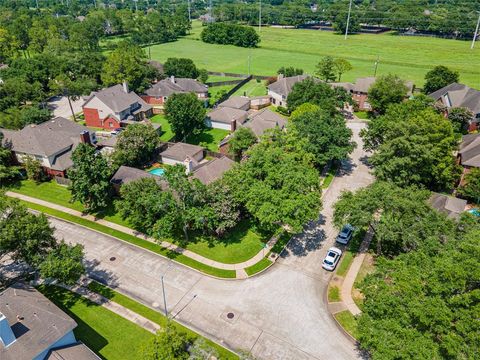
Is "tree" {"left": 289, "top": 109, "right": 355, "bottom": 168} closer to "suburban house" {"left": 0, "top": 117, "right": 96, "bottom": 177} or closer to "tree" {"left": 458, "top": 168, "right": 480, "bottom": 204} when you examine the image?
"tree" {"left": 458, "top": 168, "right": 480, "bottom": 204}

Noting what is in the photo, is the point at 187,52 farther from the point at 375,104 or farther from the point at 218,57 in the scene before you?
the point at 375,104

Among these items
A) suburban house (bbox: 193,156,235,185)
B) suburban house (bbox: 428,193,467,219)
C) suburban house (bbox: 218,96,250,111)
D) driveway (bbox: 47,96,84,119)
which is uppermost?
suburban house (bbox: 193,156,235,185)

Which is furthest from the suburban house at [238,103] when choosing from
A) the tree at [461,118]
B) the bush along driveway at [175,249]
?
the bush along driveway at [175,249]

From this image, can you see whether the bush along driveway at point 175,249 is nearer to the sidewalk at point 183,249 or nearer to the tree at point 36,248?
the sidewalk at point 183,249

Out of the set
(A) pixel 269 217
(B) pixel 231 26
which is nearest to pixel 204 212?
(A) pixel 269 217

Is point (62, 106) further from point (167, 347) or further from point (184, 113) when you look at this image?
point (167, 347)

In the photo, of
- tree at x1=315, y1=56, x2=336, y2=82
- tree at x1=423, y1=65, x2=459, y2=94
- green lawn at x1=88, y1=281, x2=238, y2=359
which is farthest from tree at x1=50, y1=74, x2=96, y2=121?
tree at x1=423, y1=65, x2=459, y2=94

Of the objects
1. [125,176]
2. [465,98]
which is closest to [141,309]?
[125,176]
